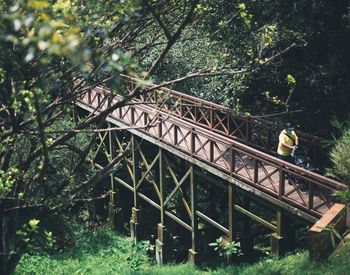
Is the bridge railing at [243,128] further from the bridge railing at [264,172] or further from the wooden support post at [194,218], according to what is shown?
the wooden support post at [194,218]

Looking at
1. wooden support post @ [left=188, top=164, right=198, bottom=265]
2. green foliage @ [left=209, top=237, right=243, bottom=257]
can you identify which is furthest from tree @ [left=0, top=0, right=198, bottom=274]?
wooden support post @ [left=188, top=164, right=198, bottom=265]

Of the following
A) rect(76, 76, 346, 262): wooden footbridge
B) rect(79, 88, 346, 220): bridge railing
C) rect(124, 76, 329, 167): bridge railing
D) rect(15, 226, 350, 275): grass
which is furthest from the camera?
rect(124, 76, 329, 167): bridge railing

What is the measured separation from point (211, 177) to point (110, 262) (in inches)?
159

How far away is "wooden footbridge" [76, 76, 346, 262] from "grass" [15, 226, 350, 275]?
0.68m

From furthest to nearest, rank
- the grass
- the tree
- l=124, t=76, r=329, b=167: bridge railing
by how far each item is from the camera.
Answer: l=124, t=76, r=329, b=167: bridge railing → the grass → the tree

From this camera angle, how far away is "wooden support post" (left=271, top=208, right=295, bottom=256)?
1102cm

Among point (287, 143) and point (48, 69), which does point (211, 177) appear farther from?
point (48, 69)

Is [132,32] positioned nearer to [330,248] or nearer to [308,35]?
[330,248]

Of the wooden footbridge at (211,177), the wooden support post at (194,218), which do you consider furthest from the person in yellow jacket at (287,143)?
the wooden support post at (194,218)

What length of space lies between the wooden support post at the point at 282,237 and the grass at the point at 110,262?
0.33 metres

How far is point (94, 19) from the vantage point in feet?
21.5

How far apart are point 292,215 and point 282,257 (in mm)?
964

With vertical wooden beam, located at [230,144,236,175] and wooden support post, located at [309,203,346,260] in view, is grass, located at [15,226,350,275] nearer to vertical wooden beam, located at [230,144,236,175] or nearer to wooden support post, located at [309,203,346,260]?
wooden support post, located at [309,203,346,260]

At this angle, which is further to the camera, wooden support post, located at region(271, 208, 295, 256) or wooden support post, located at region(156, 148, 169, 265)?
wooden support post, located at region(156, 148, 169, 265)
